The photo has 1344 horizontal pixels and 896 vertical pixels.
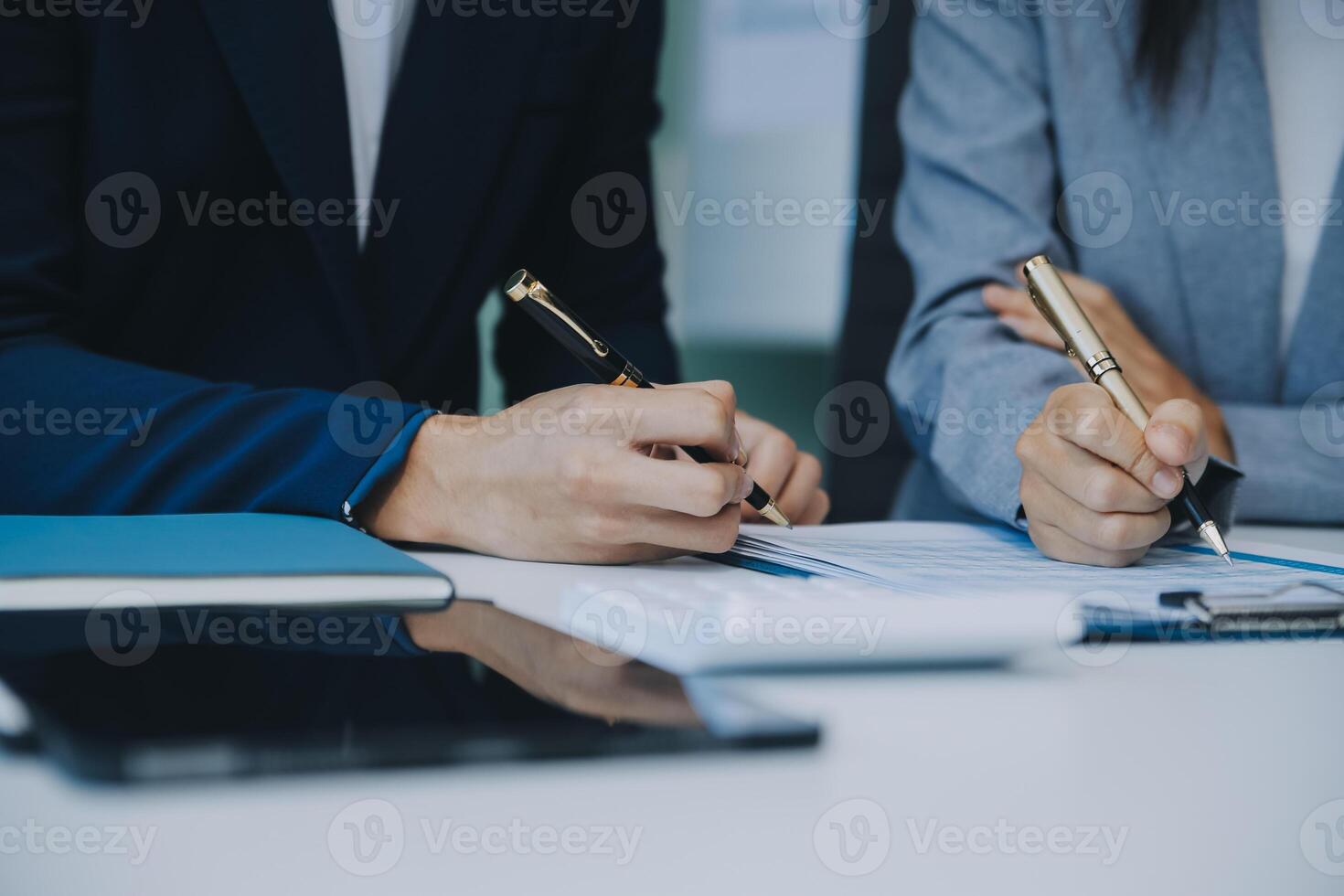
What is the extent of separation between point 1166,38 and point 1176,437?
691mm

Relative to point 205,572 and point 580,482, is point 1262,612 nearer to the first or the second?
point 580,482

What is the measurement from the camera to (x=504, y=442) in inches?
27.3

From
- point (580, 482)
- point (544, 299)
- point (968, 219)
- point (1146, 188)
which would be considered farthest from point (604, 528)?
point (1146, 188)

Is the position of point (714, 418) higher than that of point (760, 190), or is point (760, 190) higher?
point (760, 190)

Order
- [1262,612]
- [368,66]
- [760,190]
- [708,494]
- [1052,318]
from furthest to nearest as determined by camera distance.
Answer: [760,190] < [368,66] < [1052,318] < [708,494] < [1262,612]

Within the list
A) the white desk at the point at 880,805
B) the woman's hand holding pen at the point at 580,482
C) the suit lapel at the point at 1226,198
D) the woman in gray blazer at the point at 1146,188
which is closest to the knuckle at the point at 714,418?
the woman's hand holding pen at the point at 580,482

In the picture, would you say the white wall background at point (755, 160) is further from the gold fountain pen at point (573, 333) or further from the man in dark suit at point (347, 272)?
the gold fountain pen at point (573, 333)

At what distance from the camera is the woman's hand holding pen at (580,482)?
25.0 inches

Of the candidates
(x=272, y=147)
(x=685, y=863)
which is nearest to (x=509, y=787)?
(x=685, y=863)

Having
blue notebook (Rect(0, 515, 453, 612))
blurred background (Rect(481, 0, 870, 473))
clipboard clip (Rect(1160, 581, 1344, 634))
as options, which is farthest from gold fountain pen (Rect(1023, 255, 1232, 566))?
blurred background (Rect(481, 0, 870, 473))

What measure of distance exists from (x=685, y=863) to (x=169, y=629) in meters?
0.26

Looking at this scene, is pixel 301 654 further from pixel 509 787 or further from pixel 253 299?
pixel 253 299

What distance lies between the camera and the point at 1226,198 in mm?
1155

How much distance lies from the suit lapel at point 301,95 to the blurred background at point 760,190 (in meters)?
2.09
